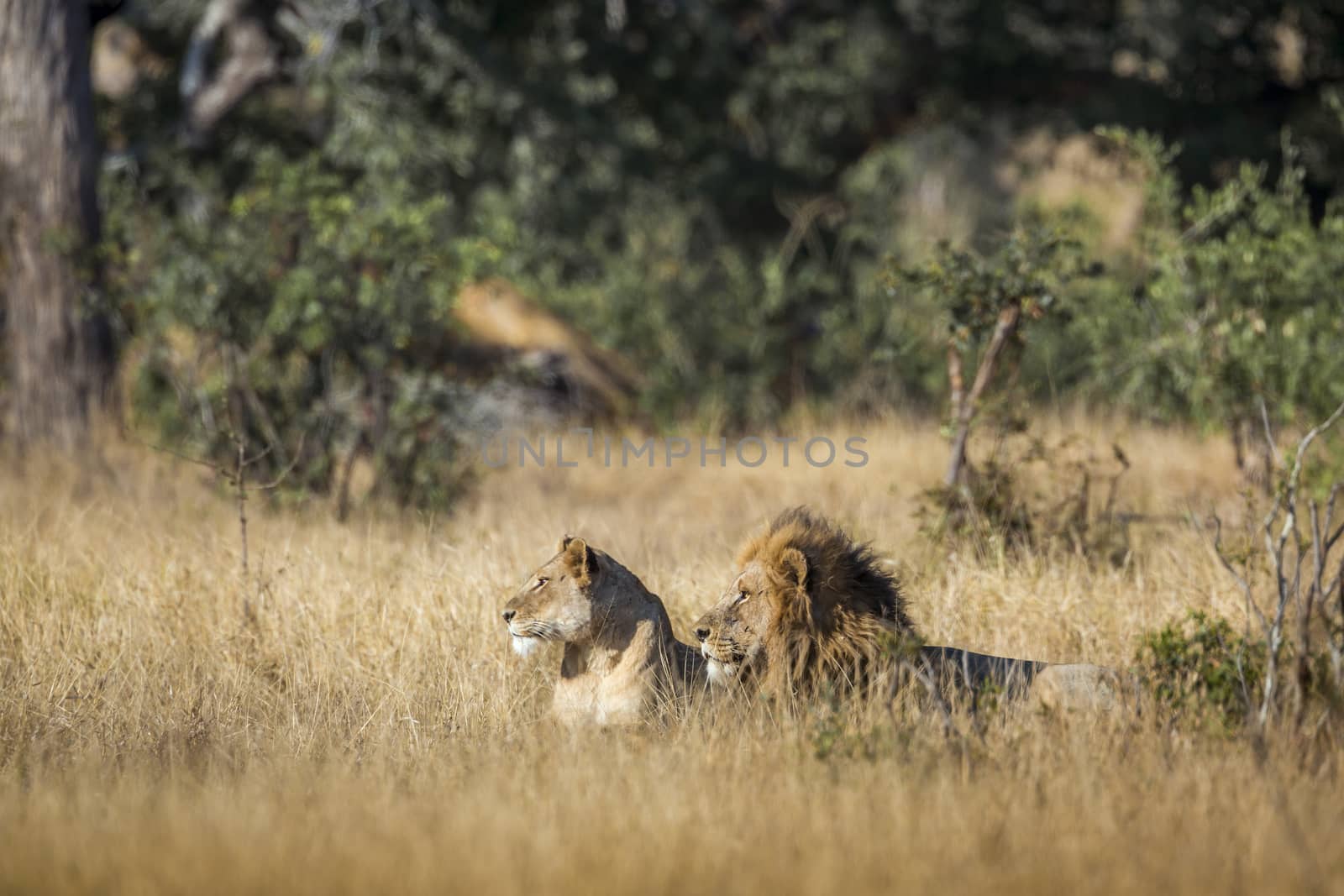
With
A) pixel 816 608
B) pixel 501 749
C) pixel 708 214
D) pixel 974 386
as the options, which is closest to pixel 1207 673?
pixel 816 608

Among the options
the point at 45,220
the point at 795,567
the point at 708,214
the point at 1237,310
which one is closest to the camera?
the point at 795,567

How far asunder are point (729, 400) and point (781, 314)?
1736mm

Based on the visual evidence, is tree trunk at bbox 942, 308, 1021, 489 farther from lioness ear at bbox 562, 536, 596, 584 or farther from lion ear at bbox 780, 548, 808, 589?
lioness ear at bbox 562, 536, 596, 584

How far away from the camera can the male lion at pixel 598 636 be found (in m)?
5.05

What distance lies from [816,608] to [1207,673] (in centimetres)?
149

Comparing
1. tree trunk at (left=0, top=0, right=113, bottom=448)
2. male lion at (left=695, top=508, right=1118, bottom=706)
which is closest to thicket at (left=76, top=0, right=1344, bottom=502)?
tree trunk at (left=0, top=0, right=113, bottom=448)

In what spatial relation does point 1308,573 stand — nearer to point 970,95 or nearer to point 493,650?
point 493,650

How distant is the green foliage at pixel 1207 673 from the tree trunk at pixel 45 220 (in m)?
8.76

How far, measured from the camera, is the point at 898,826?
386 cm

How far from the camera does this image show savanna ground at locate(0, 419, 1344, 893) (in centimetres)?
366

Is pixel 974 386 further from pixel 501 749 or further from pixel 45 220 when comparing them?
pixel 45 220

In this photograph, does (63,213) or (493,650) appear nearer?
(493,650)

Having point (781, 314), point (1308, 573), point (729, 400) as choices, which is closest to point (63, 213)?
point (729, 400)

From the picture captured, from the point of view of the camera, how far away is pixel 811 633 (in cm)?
512
